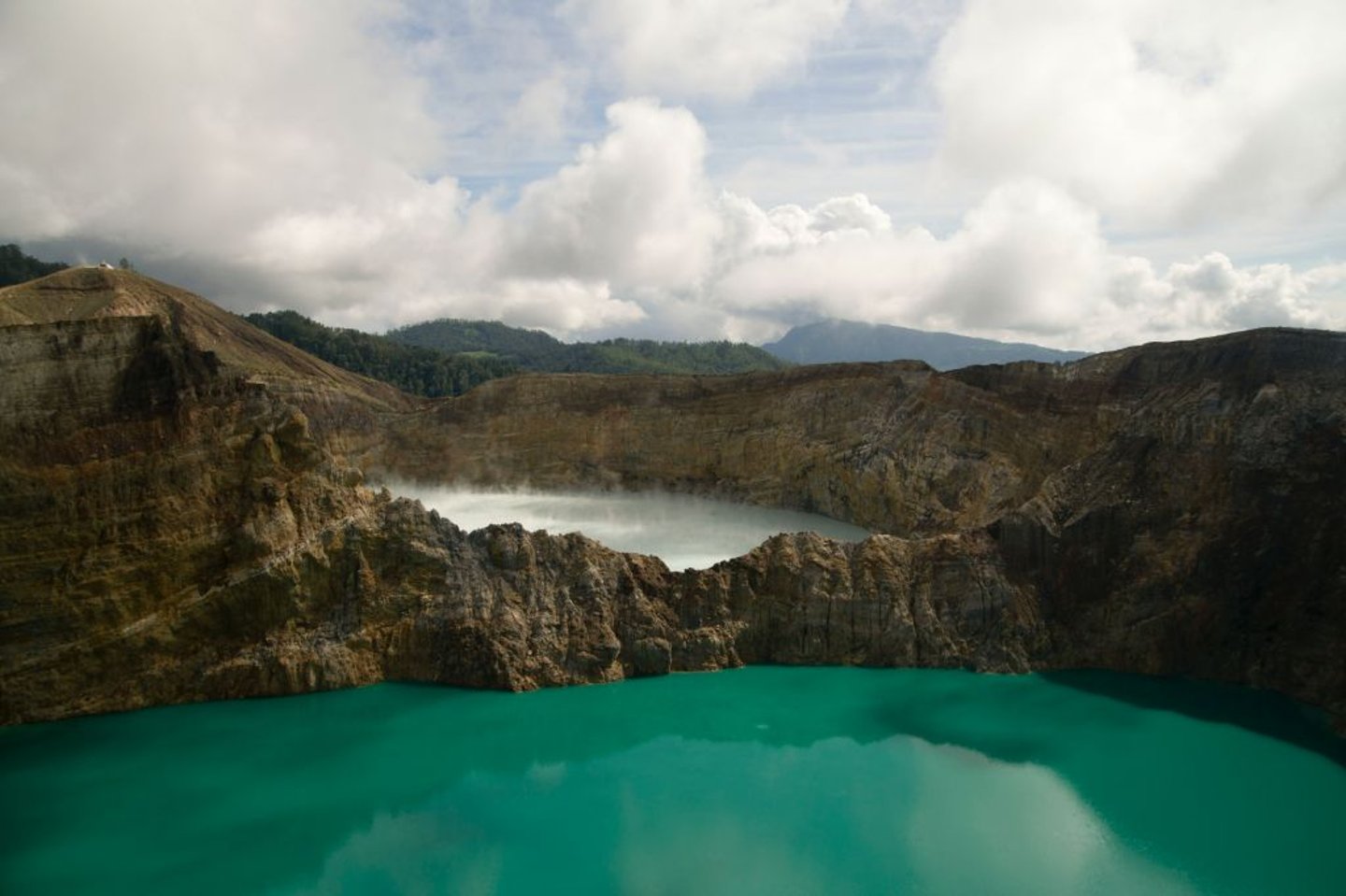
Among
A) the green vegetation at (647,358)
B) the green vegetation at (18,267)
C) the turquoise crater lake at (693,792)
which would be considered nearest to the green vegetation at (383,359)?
the green vegetation at (18,267)

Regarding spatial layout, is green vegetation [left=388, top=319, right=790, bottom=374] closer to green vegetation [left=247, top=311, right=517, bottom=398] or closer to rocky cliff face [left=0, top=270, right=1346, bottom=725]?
green vegetation [left=247, top=311, right=517, bottom=398]

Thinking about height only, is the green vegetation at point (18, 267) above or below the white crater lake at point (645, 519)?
above

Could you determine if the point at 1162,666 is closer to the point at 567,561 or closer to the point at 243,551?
the point at 567,561

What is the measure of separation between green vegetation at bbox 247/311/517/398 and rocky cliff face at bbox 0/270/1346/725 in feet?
228

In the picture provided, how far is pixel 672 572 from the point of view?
19.4 m

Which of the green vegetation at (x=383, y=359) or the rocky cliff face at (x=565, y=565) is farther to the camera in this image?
the green vegetation at (x=383, y=359)

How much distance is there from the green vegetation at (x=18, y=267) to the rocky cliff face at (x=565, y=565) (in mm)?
58223

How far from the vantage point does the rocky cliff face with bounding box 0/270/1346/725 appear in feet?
53.0

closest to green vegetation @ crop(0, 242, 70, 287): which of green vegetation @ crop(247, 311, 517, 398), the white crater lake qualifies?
green vegetation @ crop(247, 311, 517, 398)

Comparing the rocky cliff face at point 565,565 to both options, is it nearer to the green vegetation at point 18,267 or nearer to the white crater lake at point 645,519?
the white crater lake at point 645,519

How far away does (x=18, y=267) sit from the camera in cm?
6600

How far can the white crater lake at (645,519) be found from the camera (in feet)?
77.2

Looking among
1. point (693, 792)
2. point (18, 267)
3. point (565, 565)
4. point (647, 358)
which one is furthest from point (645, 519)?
point (647, 358)

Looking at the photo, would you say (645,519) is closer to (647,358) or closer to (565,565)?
(565,565)
